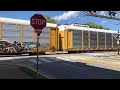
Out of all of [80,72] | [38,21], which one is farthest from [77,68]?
[38,21]

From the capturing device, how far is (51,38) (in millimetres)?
45281

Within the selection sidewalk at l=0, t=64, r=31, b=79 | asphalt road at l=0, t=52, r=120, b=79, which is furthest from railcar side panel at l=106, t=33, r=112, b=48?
sidewalk at l=0, t=64, r=31, b=79

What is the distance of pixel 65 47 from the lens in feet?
159

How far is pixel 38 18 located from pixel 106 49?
149 ft

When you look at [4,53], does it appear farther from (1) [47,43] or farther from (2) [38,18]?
(2) [38,18]

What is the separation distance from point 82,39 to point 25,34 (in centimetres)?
1389

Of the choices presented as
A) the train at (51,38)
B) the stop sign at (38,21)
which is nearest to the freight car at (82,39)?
the train at (51,38)

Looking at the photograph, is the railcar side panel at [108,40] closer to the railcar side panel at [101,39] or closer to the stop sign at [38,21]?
the railcar side panel at [101,39]

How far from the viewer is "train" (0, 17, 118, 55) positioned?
3828 cm

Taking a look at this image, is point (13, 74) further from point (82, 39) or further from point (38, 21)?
point (82, 39)

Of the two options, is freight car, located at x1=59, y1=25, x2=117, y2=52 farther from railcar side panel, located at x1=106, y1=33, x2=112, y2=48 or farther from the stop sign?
the stop sign

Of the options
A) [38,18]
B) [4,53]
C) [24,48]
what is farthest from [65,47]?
[38,18]

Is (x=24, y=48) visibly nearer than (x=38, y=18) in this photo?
No

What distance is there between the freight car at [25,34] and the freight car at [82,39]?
2.32 metres
